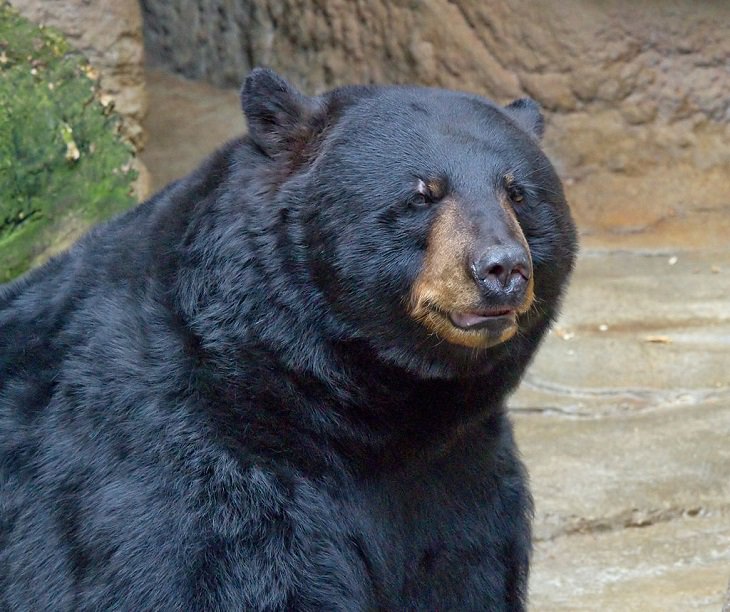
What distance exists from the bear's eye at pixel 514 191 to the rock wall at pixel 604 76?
19.7 ft

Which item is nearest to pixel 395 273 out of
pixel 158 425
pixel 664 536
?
pixel 158 425

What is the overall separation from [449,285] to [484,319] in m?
0.14

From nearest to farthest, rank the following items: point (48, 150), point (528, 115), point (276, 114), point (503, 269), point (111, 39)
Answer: point (503, 269), point (276, 114), point (528, 115), point (48, 150), point (111, 39)

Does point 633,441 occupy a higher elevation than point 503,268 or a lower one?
lower

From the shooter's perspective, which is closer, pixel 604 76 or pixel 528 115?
pixel 528 115

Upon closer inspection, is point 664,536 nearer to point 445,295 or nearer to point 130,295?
point 445,295

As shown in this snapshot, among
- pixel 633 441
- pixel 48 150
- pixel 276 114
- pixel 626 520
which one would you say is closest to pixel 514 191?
pixel 276 114

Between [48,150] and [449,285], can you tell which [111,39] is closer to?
[48,150]

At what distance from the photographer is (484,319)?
3.43 metres

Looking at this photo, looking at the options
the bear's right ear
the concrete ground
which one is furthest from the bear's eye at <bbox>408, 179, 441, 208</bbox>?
the concrete ground

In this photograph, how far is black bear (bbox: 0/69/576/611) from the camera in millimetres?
3490

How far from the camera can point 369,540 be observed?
373 centimetres

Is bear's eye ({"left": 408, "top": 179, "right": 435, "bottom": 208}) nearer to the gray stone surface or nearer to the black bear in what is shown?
the black bear

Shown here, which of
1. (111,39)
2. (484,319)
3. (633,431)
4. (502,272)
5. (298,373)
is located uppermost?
(502,272)
